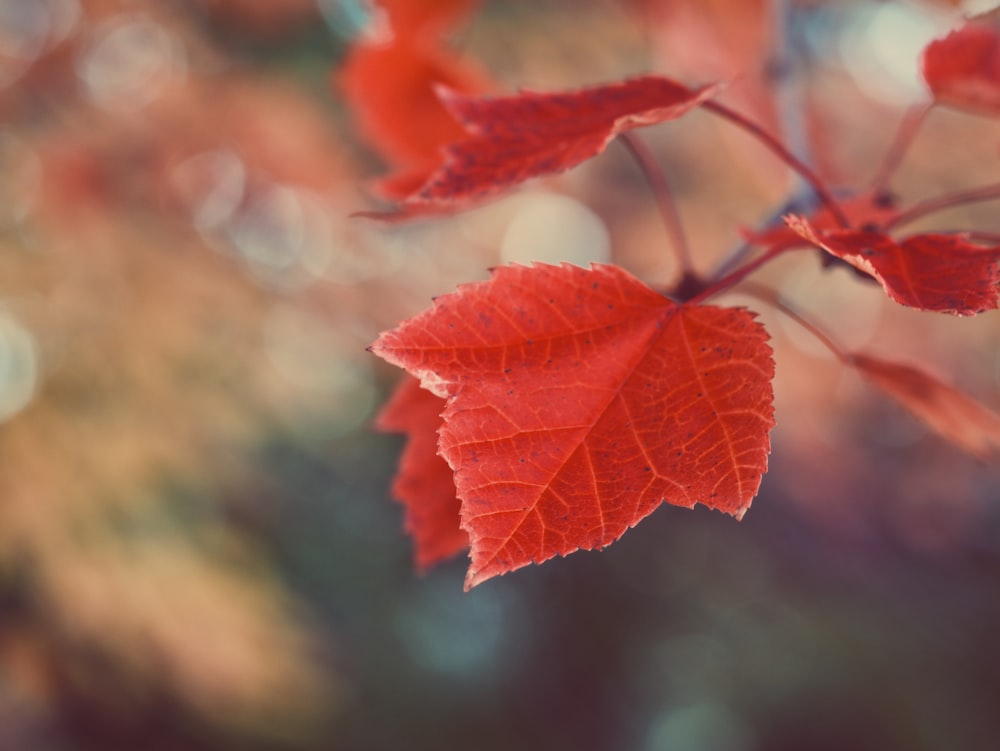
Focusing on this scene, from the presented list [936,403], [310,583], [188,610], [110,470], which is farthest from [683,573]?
[936,403]

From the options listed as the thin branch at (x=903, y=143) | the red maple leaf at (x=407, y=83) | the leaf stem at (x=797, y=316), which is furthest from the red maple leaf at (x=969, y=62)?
the red maple leaf at (x=407, y=83)

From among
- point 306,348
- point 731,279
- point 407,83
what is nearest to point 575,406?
point 731,279

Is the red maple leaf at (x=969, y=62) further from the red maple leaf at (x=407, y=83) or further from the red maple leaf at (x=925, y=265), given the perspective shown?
the red maple leaf at (x=407, y=83)

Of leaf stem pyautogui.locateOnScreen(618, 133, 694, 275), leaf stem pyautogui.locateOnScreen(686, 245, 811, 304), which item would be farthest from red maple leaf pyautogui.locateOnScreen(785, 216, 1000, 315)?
leaf stem pyautogui.locateOnScreen(618, 133, 694, 275)

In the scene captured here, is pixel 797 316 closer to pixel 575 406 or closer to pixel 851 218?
pixel 851 218

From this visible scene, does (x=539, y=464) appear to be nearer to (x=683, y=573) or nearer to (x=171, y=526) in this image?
(x=171, y=526)

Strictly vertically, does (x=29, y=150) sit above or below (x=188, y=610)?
above

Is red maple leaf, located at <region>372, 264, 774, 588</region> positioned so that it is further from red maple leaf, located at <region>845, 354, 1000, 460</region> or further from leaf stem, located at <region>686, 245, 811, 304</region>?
red maple leaf, located at <region>845, 354, 1000, 460</region>
